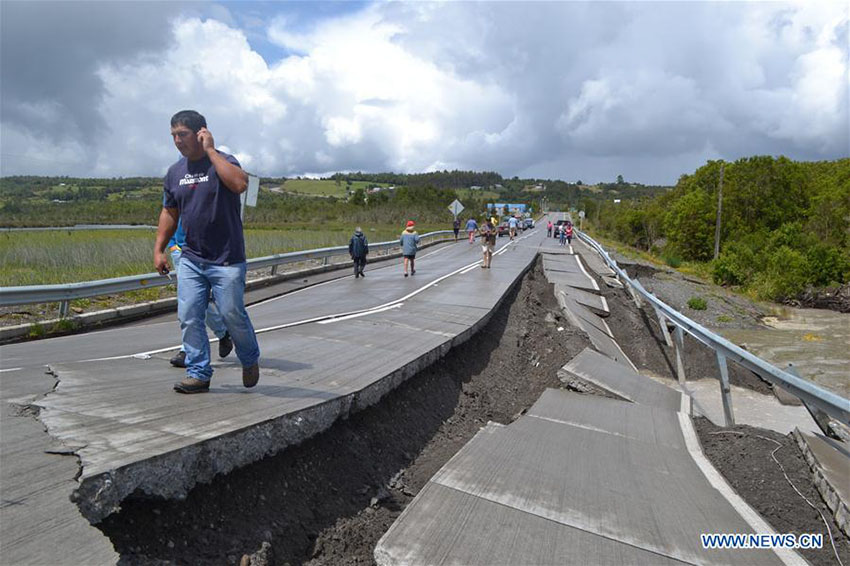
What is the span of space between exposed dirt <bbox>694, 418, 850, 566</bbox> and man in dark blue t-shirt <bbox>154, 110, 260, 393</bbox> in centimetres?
427

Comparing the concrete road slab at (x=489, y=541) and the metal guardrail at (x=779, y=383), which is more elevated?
the metal guardrail at (x=779, y=383)

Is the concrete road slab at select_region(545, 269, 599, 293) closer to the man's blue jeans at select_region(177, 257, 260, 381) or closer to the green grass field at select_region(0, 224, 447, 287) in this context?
the green grass field at select_region(0, 224, 447, 287)

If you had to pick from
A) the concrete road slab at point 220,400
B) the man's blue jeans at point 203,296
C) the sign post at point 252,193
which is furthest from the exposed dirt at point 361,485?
the sign post at point 252,193

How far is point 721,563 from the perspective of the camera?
309 centimetres

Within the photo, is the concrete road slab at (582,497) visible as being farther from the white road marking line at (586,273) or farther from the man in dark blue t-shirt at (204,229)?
the white road marking line at (586,273)

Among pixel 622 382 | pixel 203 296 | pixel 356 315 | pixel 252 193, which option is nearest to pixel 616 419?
Result: pixel 622 382

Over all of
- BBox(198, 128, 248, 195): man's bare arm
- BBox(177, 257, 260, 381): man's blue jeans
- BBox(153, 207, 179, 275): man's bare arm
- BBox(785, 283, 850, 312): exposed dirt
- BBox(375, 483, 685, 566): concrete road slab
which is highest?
BBox(198, 128, 248, 195): man's bare arm

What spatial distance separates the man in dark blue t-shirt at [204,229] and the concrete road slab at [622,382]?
4.86 metres

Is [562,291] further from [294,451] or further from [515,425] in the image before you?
[294,451]

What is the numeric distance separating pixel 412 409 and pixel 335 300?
808cm

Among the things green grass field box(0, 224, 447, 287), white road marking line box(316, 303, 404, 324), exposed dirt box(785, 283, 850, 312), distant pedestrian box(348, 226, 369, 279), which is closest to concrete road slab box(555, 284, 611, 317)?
distant pedestrian box(348, 226, 369, 279)

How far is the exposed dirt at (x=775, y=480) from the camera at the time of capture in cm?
382

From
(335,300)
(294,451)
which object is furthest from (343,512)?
(335,300)

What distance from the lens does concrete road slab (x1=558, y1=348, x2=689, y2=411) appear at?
704cm
